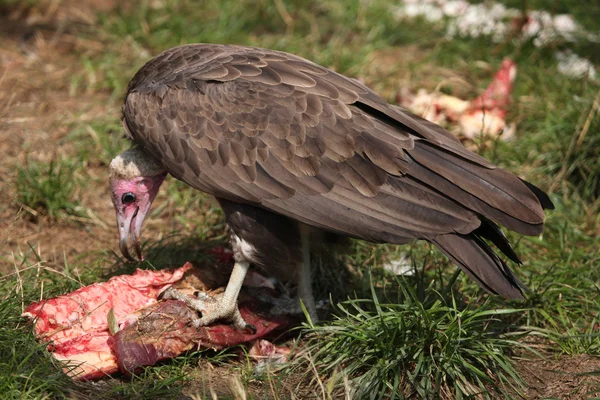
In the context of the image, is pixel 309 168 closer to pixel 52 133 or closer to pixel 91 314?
pixel 91 314

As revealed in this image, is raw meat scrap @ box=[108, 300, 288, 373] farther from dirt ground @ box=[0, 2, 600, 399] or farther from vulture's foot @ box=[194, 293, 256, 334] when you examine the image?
dirt ground @ box=[0, 2, 600, 399]

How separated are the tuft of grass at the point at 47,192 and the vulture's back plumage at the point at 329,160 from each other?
1123 mm

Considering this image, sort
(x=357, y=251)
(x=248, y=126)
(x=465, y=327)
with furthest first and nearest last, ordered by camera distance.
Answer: (x=357, y=251) < (x=248, y=126) < (x=465, y=327)

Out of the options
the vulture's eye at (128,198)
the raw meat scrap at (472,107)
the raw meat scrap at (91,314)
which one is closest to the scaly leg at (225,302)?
the raw meat scrap at (91,314)

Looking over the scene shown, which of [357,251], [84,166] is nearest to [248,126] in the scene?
[357,251]

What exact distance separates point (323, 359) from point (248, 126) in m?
1.19

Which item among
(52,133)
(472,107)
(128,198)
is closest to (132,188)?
(128,198)

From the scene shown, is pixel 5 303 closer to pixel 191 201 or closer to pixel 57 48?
pixel 191 201

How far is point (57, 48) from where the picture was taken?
7.16 meters

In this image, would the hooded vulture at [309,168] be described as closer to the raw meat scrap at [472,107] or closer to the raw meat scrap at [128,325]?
the raw meat scrap at [128,325]

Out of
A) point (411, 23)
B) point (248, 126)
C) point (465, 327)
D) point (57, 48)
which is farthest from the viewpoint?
point (411, 23)

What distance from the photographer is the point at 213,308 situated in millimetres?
4254

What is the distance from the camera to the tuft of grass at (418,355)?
12.1 ft

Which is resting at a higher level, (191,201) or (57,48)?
(57,48)
